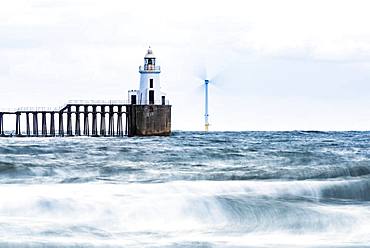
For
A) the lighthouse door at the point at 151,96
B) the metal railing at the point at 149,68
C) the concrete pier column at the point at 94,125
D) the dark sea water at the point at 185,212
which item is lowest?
the dark sea water at the point at 185,212

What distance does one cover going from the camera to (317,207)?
718 inches

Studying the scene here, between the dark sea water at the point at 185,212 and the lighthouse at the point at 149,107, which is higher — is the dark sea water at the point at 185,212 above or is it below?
below

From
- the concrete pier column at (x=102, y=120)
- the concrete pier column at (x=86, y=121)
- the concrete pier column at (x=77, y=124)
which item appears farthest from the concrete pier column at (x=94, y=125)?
the concrete pier column at (x=77, y=124)

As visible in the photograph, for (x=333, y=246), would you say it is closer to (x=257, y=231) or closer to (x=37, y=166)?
(x=257, y=231)

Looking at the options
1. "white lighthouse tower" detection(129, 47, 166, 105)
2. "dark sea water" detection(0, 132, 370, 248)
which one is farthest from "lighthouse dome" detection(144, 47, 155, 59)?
"dark sea water" detection(0, 132, 370, 248)

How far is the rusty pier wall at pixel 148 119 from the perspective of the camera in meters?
70.6

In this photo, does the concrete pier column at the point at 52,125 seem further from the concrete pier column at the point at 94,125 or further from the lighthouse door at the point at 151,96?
the lighthouse door at the point at 151,96

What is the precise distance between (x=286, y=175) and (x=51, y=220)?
37.3ft

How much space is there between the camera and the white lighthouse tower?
70.0m

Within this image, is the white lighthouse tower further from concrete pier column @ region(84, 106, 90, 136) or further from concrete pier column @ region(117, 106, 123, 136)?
concrete pier column @ region(84, 106, 90, 136)

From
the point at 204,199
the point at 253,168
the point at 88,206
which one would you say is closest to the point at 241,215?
the point at 204,199

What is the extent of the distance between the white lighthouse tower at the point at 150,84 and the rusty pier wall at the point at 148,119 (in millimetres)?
623

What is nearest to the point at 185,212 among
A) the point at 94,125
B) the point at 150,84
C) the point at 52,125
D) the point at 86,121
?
the point at 150,84

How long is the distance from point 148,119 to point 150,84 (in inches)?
110
